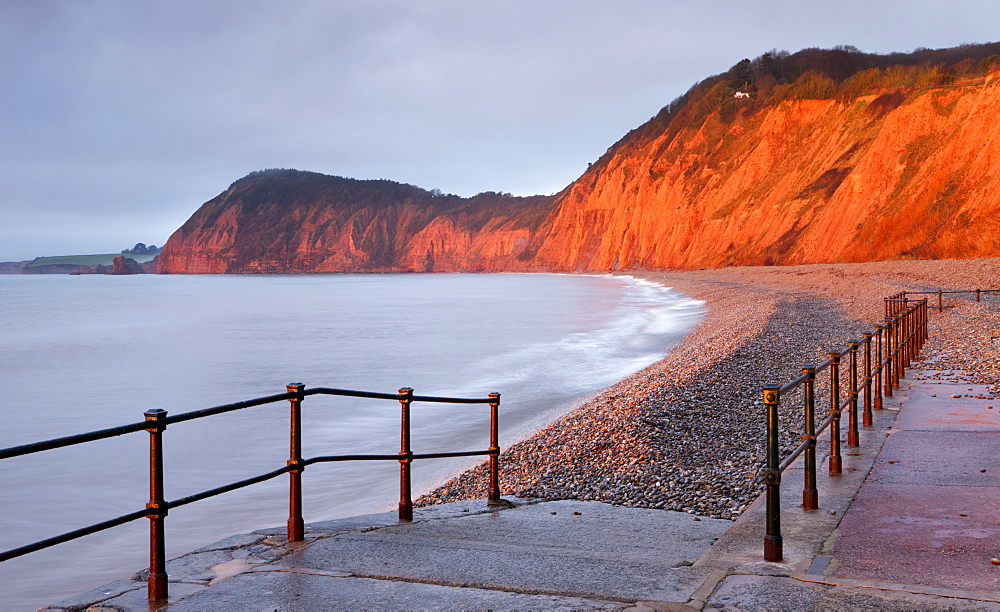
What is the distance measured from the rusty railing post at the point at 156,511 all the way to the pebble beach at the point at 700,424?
396 centimetres

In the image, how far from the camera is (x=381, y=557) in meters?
4.30

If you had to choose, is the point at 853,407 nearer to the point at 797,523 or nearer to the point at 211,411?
the point at 797,523

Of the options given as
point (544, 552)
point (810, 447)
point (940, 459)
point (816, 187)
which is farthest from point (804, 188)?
point (544, 552)

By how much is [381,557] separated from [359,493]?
607 cm

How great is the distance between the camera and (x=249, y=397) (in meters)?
19.5

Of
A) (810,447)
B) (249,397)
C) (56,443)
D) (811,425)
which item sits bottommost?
(249,397)

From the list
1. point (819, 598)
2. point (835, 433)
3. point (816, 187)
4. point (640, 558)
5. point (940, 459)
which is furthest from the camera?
point (816, 187)

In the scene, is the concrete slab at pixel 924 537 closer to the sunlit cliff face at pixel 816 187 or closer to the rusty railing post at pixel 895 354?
the rusty railing post at pixel 895 354

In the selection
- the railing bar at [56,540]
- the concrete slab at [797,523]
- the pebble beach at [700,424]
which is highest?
the railing bar at [56,540]

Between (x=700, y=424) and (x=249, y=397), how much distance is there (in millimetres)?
13192

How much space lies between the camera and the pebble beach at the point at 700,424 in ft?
23.4

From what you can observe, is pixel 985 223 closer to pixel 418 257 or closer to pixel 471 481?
pixel 471 481

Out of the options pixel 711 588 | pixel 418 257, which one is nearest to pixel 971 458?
pixel 711 588

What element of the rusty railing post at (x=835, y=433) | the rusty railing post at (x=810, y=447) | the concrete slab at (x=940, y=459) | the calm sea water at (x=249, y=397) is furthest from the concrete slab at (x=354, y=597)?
the calm sea water at (x=249, y=397)
